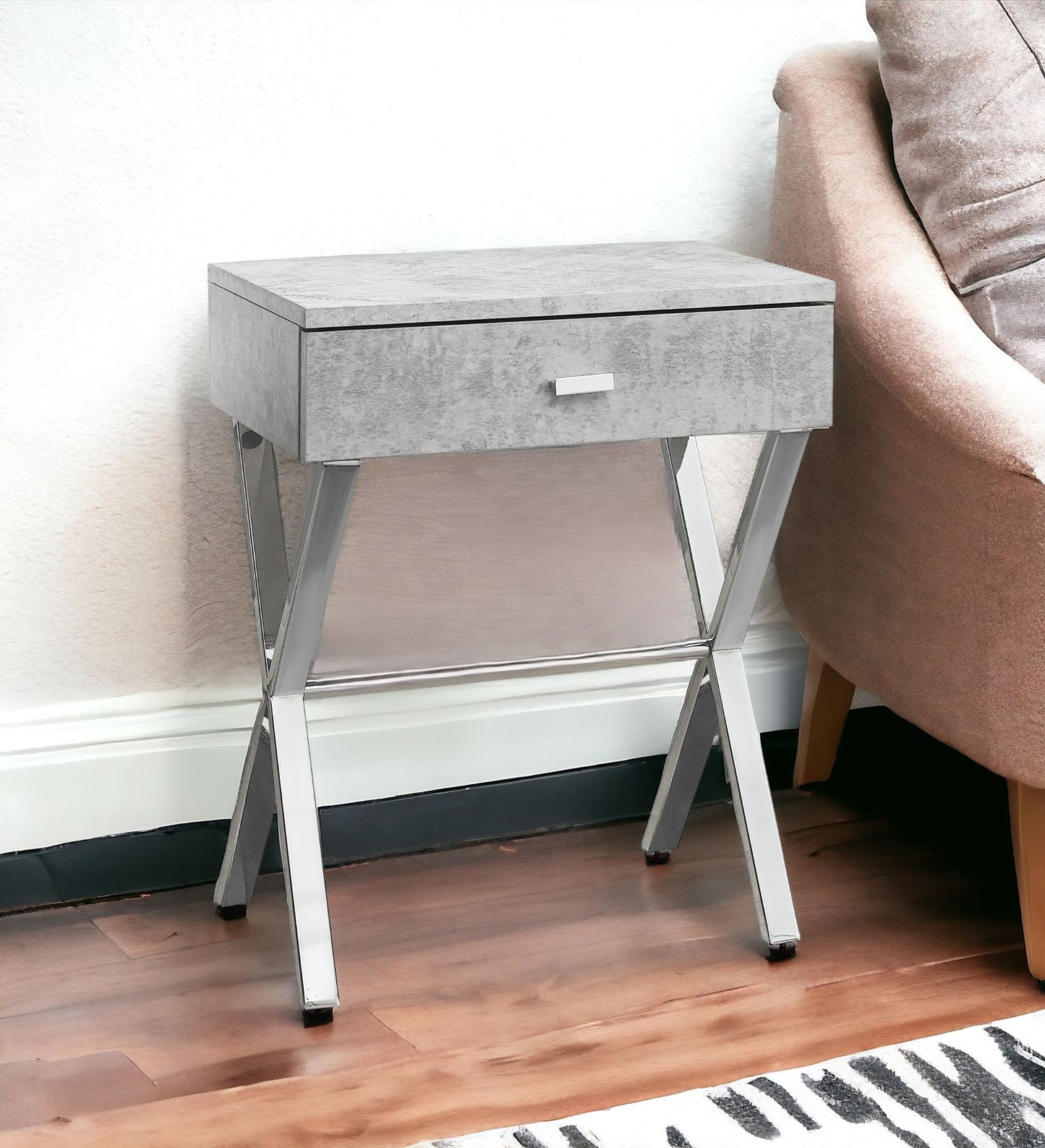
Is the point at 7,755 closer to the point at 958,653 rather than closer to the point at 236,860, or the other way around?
the point at 236,860

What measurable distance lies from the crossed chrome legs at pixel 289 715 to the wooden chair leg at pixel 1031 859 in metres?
0.64

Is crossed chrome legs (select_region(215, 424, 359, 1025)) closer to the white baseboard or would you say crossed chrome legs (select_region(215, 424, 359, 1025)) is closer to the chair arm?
the white baseboard

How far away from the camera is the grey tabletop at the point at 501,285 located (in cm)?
106

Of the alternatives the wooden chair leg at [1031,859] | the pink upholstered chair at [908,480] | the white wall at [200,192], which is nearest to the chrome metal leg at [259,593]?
the white wall at [200,192]

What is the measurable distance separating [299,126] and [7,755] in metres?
0.71

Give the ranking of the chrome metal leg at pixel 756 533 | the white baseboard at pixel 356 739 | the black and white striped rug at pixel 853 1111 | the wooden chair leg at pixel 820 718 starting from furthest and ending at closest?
the wooden chair leg at pixel 820 718 < the white baseboard at pixel 356 739 < the chrome metal leg at pixel 756 533 < the black and white striped rug at pixel 853 1111

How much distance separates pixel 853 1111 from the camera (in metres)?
1.07

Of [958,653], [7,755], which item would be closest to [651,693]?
[958,653]

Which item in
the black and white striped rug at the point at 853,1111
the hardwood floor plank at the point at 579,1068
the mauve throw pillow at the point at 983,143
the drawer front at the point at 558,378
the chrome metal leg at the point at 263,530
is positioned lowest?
the hardwood floor plank at the point at 579,1068

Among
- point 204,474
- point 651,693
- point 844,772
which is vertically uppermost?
point 204,474

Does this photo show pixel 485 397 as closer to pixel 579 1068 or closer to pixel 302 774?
pixel 302 774

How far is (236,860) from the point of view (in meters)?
1.37

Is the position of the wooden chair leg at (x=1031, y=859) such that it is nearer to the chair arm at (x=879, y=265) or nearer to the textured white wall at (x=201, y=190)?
the chair arm at (x=879, y=265)

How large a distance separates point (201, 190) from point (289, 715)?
0.54 meters
